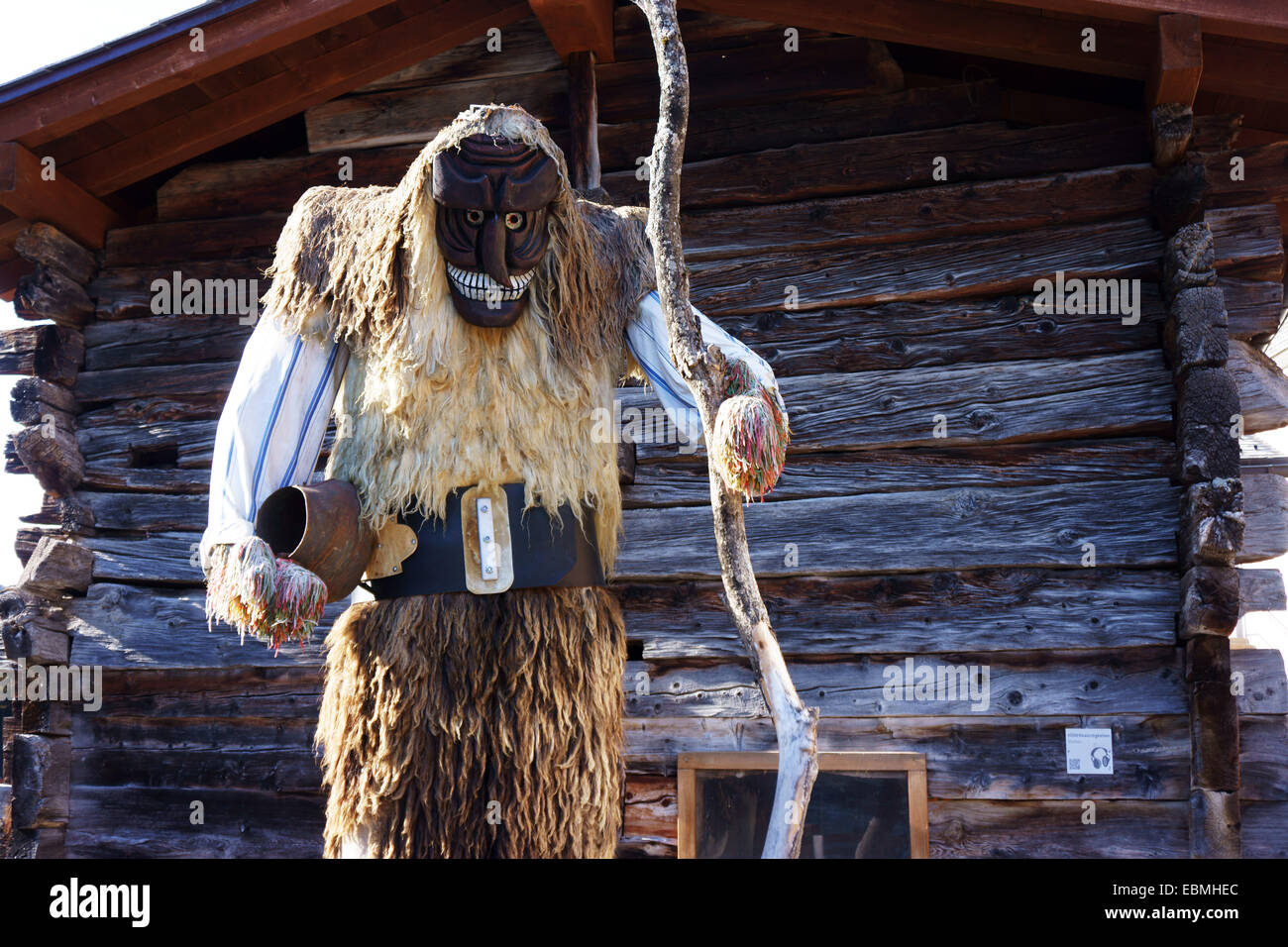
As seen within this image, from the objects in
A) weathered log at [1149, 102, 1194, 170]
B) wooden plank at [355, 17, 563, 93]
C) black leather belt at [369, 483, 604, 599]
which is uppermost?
wooden plank at [355, 17, 563, 93]

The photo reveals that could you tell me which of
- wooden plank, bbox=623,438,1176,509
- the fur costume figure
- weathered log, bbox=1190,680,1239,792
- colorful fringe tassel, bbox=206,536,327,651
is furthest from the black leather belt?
weathered log, bbox=1190,680,1239,792

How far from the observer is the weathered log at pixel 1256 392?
3.98 metres

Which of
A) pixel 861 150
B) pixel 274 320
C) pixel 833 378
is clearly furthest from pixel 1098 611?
pixel 274 320

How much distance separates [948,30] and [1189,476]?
1703 mm

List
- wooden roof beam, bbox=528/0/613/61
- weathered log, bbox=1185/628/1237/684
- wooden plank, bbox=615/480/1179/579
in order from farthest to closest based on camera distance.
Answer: wooden roof beam, bbox=528/0/613/61, wooden plank, bbox=615/480/1179/579, weathered log, bbox=1185/628/1237/684

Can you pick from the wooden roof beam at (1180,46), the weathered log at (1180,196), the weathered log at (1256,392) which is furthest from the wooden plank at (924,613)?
the wooden roof beam at (1180,46)

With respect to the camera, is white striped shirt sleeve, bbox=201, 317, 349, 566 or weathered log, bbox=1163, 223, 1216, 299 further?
weathered log, bbox=1163, 223, 1216, 299

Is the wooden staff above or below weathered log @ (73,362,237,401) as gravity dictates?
below

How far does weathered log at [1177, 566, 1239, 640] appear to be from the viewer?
3.58m

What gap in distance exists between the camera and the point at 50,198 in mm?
4469

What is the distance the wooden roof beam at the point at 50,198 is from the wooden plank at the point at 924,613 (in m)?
2.62

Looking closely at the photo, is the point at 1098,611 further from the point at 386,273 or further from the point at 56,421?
the point at 56,421

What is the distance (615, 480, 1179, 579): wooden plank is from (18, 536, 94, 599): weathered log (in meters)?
2.15

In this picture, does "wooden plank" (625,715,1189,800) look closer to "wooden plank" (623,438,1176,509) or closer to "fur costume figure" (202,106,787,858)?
"wooden plank" (623,438,1176,509)
